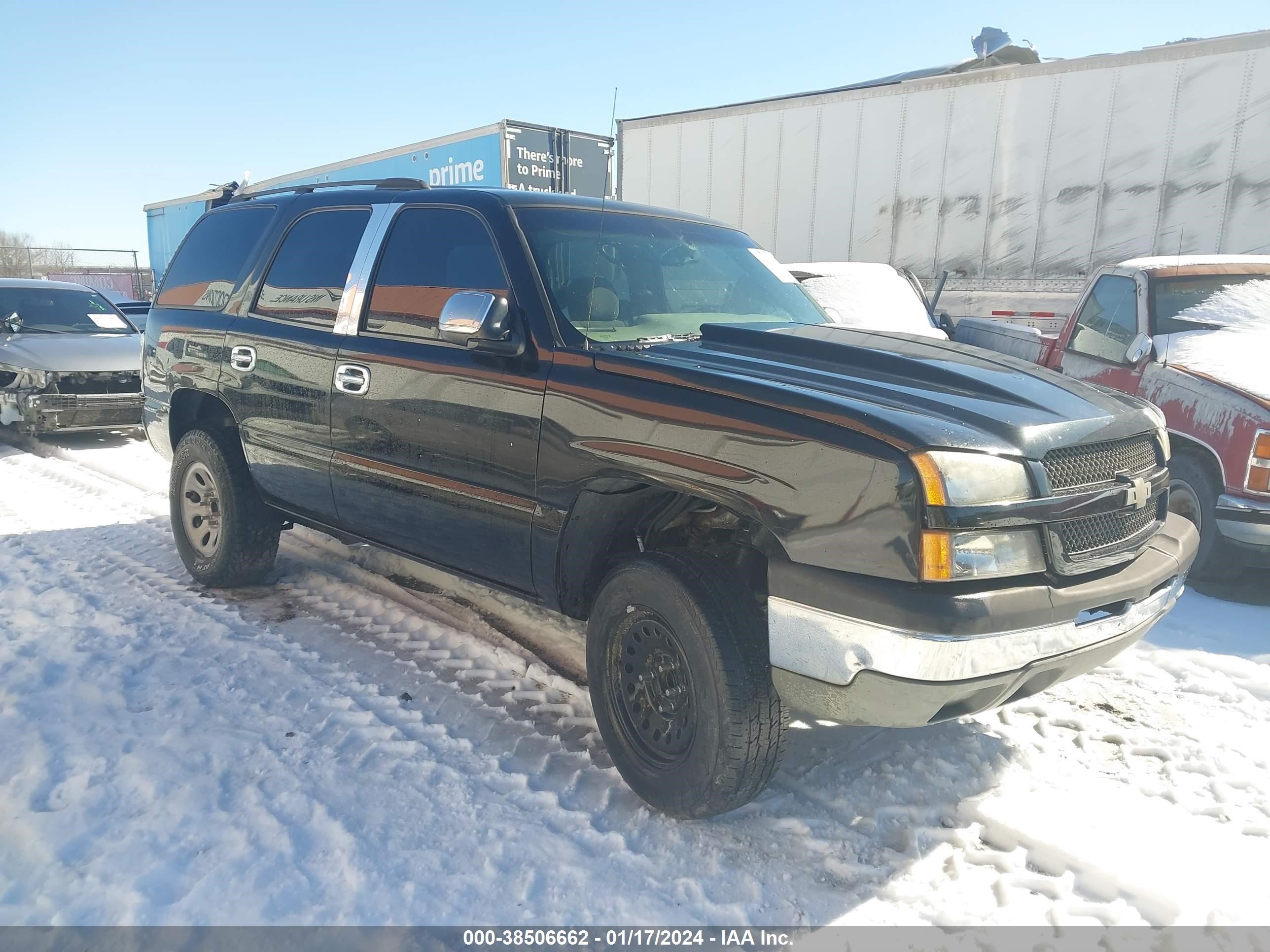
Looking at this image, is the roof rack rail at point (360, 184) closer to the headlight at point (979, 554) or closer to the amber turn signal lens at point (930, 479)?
the amber turn signal lens at point (930, 479)

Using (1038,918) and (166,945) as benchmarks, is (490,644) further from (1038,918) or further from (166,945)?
(1038,918)

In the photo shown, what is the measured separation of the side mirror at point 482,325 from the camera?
9.37 feet

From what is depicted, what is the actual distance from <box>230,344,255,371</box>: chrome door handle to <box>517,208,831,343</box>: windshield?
1696 millimetres

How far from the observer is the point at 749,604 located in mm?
2521

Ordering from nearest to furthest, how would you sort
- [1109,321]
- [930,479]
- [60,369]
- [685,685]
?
[930,479]
[685,685]
[1109,321]
[60,369]

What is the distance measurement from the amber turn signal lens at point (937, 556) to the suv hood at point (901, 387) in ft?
0.74

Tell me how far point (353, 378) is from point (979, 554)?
256 cm

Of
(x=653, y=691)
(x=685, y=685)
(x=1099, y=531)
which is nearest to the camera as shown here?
(x=1099, y=531)

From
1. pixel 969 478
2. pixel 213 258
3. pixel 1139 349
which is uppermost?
pixel 213 258

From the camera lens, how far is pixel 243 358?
423cm

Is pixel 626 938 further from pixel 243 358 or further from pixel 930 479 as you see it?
pixel 243 358

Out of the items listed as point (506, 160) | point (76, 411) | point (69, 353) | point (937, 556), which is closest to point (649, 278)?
point (937, 556)

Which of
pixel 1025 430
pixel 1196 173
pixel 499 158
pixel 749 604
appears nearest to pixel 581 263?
pixel 749 604

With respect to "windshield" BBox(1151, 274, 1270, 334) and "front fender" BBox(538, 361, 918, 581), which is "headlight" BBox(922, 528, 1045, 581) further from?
"windshield" BBox(1151, 274, 1270, 334)
